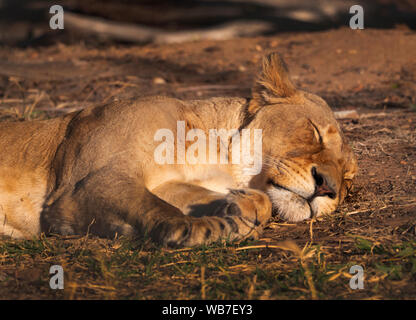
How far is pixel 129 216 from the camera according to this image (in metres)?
2.86

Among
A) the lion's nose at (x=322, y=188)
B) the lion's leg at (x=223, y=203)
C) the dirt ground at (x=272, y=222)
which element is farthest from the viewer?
the lion's nose at (x=322, y=188)

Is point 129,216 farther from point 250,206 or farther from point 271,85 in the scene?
point 271,85

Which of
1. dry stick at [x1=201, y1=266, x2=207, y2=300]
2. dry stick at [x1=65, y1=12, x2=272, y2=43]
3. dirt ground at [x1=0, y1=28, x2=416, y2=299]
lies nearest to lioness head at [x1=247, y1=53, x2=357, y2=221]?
dirt ground at [x1=0, y1=28, x2=416, y2=299]

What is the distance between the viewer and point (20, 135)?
365cm

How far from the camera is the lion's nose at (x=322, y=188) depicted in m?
3.18

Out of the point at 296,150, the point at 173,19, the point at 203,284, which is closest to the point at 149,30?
the point at 173,19

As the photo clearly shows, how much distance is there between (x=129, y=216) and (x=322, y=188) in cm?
105

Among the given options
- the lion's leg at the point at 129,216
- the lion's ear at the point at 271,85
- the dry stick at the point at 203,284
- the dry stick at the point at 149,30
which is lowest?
the dry stick at the point at 203,284

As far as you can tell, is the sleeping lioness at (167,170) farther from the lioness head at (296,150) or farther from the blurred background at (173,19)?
the blurred background at (173,19)

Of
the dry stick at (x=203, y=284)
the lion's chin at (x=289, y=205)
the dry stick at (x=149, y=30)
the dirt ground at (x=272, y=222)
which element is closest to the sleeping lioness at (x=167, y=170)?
the lion's chin at (x=289, y=205)

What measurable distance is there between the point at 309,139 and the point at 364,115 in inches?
94.0

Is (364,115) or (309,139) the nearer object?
(309,139)

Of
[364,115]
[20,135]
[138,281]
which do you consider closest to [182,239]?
[138,281]
